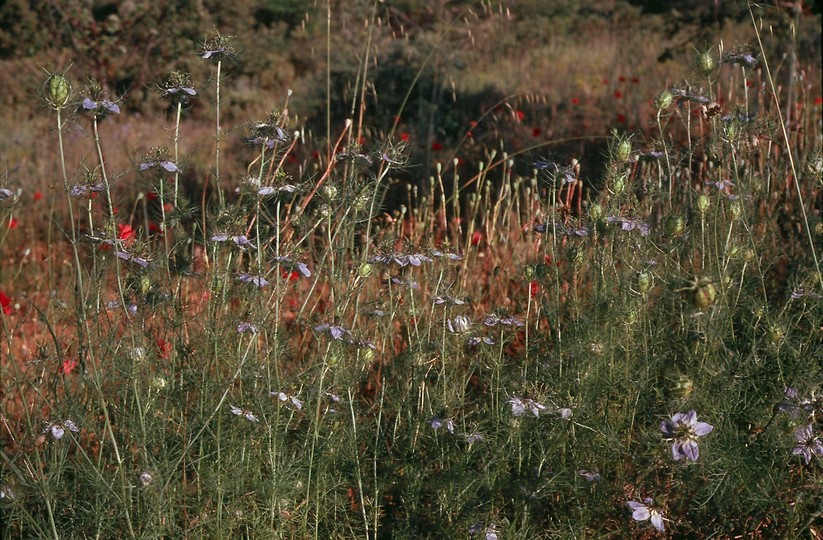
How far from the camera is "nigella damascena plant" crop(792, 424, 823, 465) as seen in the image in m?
2.04

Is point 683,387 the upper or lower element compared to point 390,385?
upper

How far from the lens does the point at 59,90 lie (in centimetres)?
193

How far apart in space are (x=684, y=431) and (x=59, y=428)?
1343mm

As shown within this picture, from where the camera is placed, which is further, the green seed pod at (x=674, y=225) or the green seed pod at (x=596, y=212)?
the green seed pod at (x=596, y=212)

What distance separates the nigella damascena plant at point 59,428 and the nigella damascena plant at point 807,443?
1591 mm

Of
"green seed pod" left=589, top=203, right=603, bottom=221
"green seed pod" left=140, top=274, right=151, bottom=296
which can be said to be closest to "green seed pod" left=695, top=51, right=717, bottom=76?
"green seed pod" left=589, top=203, right=603, bottom=221

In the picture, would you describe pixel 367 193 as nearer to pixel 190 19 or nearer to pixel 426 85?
pixel 426 85

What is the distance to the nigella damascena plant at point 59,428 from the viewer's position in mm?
2057

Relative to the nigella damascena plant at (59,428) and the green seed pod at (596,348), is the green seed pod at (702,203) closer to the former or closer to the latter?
the green seed pod at (596,348)

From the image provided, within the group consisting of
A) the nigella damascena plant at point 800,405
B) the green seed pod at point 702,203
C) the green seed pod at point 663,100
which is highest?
the green seed pod at point 663,100

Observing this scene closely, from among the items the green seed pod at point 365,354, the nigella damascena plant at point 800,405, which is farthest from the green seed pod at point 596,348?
the green seed pod at point 365,354

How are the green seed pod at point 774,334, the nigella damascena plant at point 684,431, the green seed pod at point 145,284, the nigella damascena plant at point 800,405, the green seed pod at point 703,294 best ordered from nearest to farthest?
the green seed pod at point 703,294 → the nigella damascena plant at point 684,431 → the nigella damascena plant at point 800,405 → the green seed pod at point 145,284 → the green seed pod at point 774,334

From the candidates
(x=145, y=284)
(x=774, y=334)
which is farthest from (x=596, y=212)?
(x=145, y=284)

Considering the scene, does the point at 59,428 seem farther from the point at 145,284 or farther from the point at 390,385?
the point at 390,385
